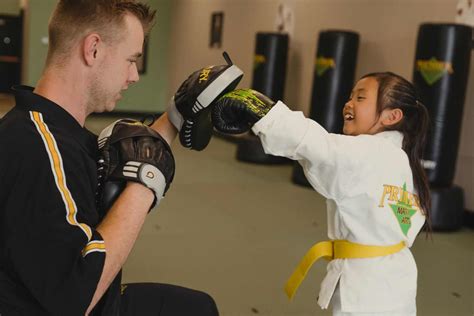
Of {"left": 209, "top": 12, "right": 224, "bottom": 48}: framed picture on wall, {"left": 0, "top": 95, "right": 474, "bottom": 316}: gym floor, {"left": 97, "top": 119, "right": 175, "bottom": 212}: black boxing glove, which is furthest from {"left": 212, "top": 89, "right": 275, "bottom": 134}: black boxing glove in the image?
{"left": 209, "top": 12, "right": 224, "bottom": 48}: framed picture on wall

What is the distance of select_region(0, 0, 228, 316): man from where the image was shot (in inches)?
44.5

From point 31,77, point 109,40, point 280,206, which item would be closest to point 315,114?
Answer: point 280,206

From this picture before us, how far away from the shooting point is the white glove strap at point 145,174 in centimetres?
127

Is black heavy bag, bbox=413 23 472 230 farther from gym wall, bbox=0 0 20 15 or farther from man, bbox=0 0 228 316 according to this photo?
gym wall, bbox=0 0 20 15

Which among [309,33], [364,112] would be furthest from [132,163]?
[309,33]

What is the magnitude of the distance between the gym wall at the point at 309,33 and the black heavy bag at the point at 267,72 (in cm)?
39

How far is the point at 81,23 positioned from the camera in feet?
4.25

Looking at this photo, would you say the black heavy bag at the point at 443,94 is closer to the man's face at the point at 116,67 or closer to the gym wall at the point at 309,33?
the gym wall at the point at 309,33

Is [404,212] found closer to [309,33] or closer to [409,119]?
[409,119]

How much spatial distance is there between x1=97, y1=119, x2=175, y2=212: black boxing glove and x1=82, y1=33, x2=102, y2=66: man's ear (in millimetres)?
162

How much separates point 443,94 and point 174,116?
11.3 feet

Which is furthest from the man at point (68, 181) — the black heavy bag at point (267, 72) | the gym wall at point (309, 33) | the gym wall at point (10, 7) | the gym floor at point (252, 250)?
the gym wall at point (10, 7)

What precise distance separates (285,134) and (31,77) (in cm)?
1022

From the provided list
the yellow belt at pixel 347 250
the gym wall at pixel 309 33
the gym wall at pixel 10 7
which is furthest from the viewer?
the gym wall at pixel 10 7
